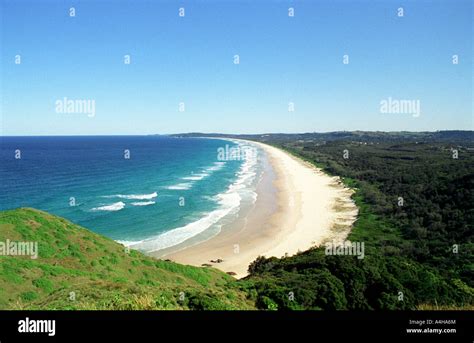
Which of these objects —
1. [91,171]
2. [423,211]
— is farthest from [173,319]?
[91,171]

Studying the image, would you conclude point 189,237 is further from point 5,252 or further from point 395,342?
point 395,342

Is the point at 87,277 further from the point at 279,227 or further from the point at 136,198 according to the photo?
the point at 136,198

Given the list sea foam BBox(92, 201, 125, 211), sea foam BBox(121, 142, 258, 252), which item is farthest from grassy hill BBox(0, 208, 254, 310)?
sea foam BBox(92, 201, 125, 211)

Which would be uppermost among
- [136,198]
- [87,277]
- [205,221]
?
[87,277]

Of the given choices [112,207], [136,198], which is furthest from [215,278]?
[136,198]

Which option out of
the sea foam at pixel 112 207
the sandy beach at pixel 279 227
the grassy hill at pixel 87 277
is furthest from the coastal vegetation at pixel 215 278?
the sea foam at pixel 112 207

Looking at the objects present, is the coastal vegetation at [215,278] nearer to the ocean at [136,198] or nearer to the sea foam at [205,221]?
the sea foam at [205,221]

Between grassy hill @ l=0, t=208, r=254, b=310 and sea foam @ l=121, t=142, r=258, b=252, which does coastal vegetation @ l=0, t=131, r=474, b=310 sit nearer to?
grassy hill @ l=0, t=208, r=254, b=310
